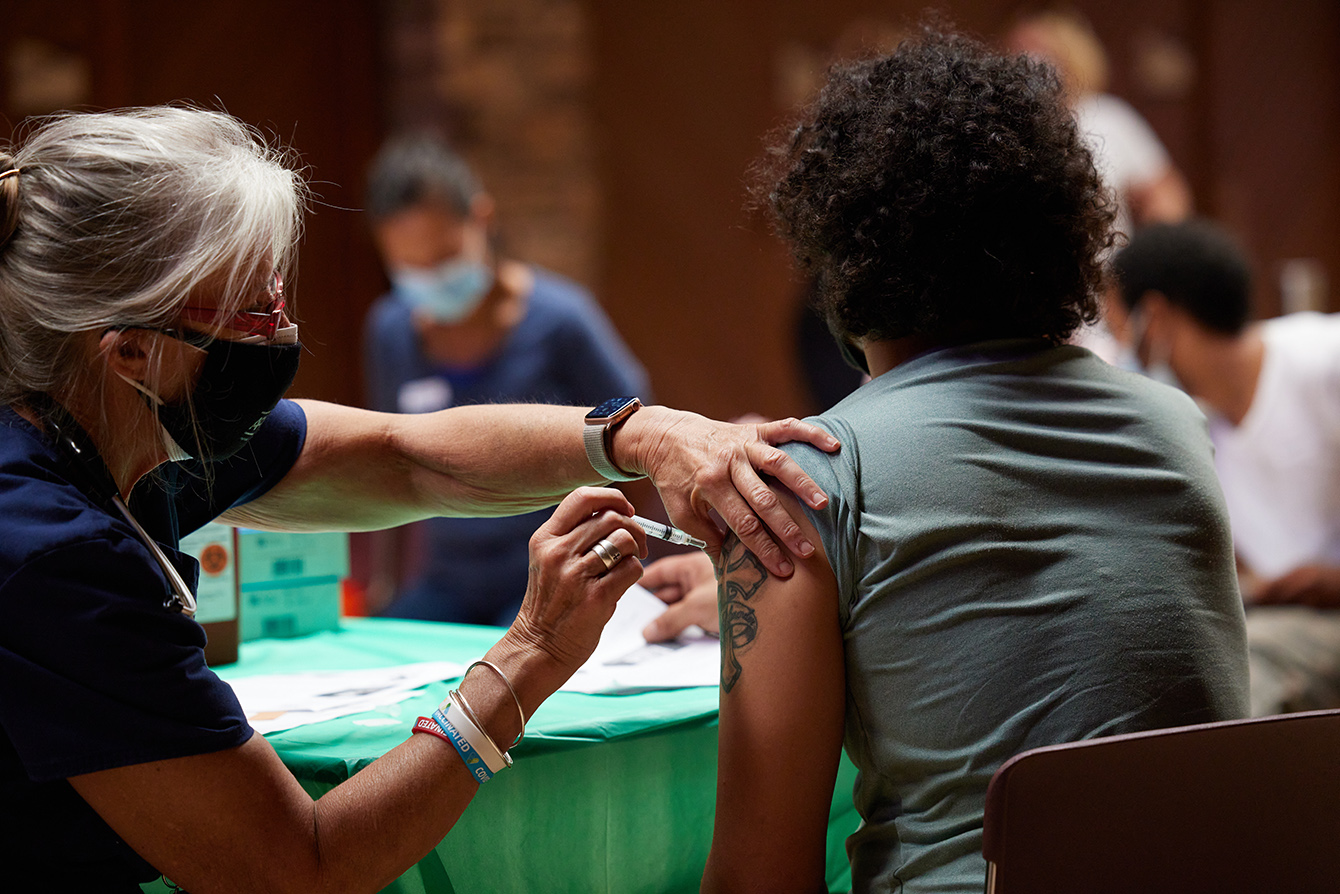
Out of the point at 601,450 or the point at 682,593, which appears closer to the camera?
the point at 601,450

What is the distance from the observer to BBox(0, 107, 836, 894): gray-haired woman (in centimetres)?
96

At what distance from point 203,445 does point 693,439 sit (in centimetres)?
53

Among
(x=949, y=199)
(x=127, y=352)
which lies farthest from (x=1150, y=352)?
(x=127, y=352)

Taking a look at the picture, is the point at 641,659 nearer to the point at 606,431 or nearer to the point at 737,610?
the point at 606,431

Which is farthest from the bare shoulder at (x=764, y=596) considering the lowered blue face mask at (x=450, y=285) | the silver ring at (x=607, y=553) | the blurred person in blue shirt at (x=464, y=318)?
the lowered blue face mask at (x=450, y=285)

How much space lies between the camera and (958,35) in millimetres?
1351

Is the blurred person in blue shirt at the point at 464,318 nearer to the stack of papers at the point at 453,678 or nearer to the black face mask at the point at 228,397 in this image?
the stack of papers at the point at 453,678

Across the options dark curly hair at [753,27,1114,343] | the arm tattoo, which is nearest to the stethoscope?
the arm tattoo

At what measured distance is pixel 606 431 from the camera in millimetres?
1492

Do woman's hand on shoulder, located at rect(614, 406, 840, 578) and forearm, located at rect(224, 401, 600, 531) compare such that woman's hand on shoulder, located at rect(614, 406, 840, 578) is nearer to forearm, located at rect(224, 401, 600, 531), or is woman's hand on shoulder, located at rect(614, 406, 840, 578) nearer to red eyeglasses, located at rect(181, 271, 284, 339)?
forearm, located at rect(224, 401, 600, 531)

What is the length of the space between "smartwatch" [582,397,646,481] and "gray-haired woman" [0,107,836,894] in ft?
0.57

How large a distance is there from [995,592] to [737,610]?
0.25 meters

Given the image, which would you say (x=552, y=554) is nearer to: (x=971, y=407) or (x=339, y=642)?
(x=971, y=407)

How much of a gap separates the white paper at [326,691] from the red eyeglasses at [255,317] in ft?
1.44
